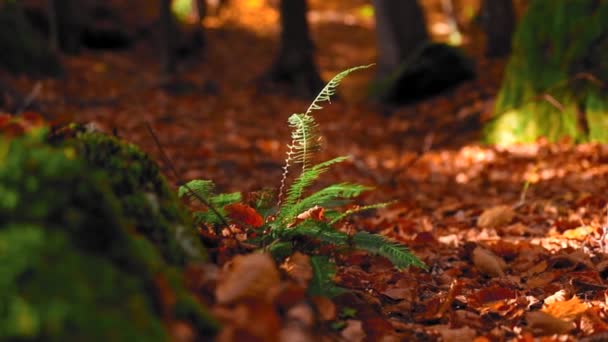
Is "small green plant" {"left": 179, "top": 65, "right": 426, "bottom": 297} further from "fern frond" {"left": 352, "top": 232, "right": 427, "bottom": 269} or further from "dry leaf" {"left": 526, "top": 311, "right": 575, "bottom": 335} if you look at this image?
"dry leaf" {"left": 526, "top": 311, "right": 575, "bottom": 335}

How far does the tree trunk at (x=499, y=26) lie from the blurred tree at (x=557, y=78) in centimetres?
501

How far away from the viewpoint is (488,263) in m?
2.89

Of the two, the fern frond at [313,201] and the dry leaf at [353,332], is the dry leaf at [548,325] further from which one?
the fern frond at [313,201]

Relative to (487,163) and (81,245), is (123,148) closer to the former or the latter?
(81,245)

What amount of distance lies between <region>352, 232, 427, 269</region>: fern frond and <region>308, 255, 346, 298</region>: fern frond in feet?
0.81

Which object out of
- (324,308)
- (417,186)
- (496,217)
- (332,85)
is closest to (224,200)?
(332,85)

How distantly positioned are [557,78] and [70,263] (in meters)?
5.48

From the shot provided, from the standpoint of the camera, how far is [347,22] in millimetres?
20141

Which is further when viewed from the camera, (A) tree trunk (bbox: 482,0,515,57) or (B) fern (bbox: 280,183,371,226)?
(A) tree trunk (bbox: 482,0,515,57)

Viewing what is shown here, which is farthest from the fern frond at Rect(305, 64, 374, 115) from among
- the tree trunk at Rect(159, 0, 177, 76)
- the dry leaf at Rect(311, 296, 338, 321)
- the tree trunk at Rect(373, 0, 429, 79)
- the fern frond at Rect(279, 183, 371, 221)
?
the tree trunk at Rect(373, 0, 429, 79)

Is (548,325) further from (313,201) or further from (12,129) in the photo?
(12,129)

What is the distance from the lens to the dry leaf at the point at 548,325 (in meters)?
2.05

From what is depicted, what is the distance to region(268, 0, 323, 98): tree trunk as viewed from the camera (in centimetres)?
1095

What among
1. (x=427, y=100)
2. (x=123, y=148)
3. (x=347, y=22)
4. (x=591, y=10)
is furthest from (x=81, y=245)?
(x=347, y=22)
